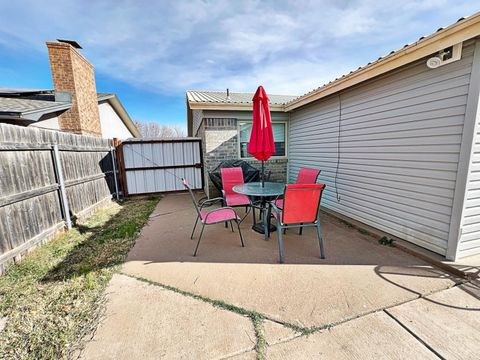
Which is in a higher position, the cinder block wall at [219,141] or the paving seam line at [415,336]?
the cinder block wall at [219,141]

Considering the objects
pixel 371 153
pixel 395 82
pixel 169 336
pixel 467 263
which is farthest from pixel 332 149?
pixel 169 336

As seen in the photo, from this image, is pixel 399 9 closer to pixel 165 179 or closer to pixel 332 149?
pixel 332 149

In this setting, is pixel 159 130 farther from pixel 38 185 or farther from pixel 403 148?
pixel 403 148

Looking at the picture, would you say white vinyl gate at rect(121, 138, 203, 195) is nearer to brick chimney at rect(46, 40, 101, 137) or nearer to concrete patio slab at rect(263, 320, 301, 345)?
brick chimney at rect(46, 40, 101, 137)

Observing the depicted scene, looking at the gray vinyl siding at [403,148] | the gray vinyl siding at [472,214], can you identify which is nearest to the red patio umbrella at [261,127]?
the gray vinyl siding at [403,148]

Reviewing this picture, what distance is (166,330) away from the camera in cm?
172

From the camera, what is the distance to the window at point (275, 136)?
633 centimetres

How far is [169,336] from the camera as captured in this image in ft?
5.44

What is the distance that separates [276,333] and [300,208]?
5.08 feet

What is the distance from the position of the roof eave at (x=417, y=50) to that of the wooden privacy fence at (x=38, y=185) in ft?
17.6

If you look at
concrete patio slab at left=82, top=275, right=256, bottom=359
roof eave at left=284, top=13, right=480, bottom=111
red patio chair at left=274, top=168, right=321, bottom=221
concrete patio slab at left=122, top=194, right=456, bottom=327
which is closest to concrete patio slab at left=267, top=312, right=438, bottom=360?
concrete patio slab at left=122, top=194, right=456, bottom=327

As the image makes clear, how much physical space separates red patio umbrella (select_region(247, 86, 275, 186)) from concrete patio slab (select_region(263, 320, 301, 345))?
2715 millimetres

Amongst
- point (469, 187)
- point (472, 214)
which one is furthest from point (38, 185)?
point (472, 214)

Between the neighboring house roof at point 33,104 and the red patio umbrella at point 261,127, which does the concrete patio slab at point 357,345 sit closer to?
the red patio umbrella at point 261,127
